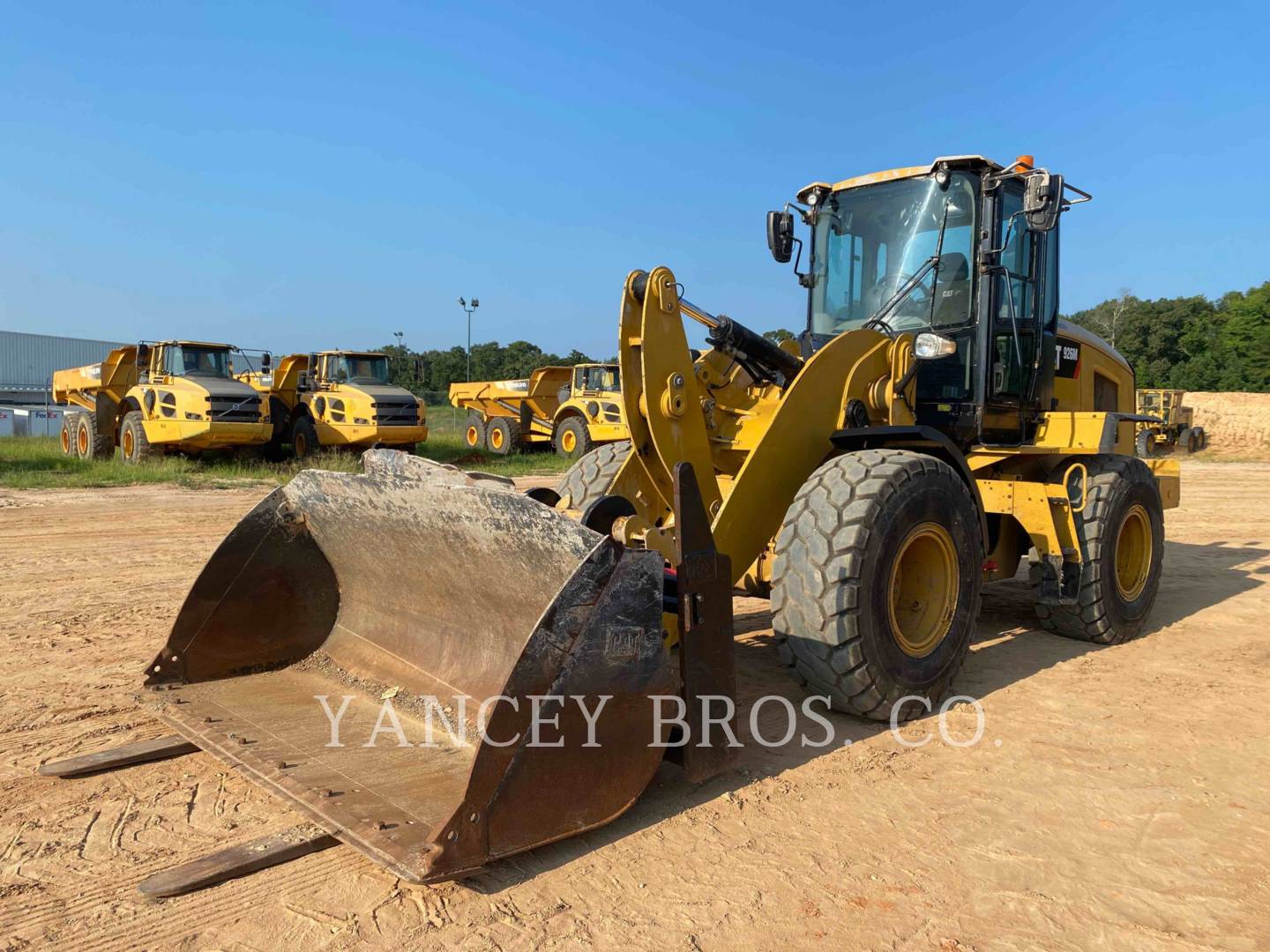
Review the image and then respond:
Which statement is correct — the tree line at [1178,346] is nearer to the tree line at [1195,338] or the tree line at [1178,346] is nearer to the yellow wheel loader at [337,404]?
the tree line at [1195,338]

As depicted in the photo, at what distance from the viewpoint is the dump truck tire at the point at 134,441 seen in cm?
1730

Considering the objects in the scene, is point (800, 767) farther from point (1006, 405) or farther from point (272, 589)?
point (1006, 405)

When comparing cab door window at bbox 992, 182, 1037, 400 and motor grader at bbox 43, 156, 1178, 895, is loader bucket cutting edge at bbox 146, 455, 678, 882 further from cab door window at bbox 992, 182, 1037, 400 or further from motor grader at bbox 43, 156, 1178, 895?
cab door window at bbox 992, 182, 1037, 400

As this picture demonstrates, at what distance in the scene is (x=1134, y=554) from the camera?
639cm

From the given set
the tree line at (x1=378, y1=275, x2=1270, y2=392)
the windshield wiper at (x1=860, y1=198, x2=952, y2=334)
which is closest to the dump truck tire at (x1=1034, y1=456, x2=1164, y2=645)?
the windshield wiper at (x1=860, y1=198, x2=952, y2=334)

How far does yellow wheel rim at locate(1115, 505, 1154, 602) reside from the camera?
20.6 ft

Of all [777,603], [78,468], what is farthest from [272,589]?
[78,468]

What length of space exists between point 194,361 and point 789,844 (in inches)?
680

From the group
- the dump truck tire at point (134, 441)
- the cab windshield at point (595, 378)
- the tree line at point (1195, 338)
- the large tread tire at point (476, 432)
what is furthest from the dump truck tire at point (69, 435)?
the tree line at point (1195, 338)

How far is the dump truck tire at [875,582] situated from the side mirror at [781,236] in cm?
219

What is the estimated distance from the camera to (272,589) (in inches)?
174

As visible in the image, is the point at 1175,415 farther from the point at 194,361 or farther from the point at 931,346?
the point at 931,346

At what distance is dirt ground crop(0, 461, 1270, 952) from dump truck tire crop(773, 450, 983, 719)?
26 cm

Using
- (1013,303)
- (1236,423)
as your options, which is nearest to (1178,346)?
(1236,423)
